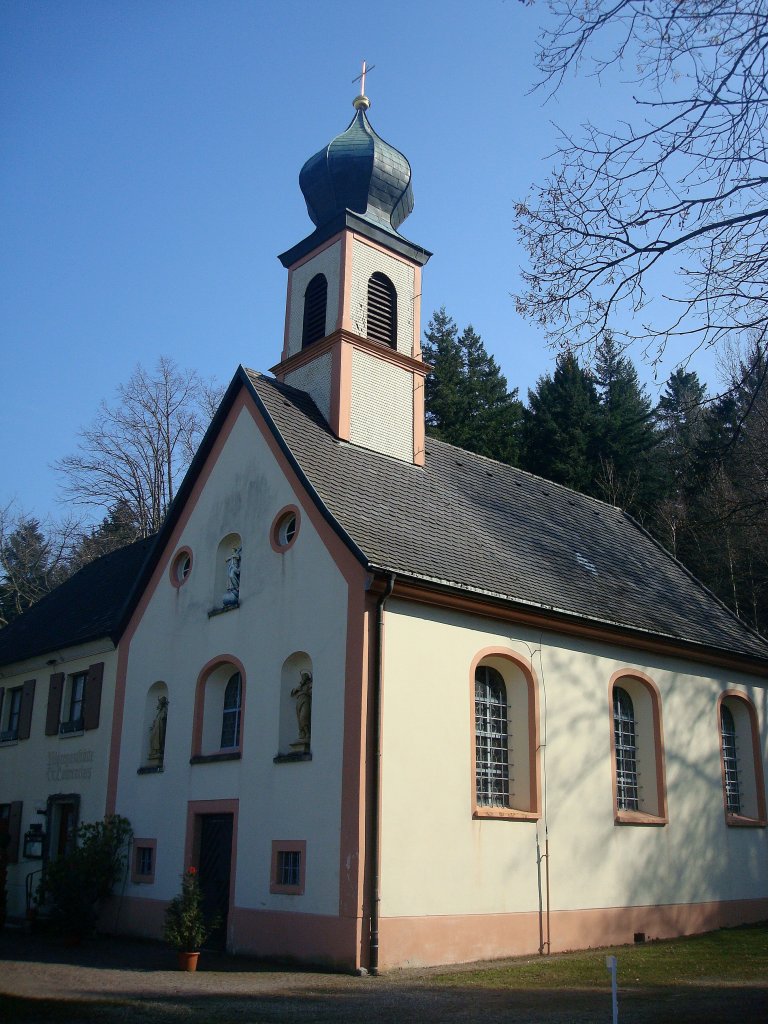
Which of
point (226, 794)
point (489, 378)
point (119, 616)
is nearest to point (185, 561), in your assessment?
point (119, 616)

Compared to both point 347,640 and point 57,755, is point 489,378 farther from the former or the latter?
point 347,640

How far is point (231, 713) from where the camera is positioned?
16812 mm

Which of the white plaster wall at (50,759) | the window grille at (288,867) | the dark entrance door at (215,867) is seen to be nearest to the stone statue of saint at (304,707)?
the window grille at (288,867)

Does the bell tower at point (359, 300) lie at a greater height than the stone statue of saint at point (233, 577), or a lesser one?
greater

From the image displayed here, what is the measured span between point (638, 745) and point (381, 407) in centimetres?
796

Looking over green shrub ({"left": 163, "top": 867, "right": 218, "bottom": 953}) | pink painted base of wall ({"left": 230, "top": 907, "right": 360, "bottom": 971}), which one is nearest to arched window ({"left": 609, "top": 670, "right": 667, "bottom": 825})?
pink painted base of wall ({"left": 230, "top": 907, "right": 360, "bottom": 971})

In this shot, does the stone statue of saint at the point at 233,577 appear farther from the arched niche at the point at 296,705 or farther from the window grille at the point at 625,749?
the window grille at the point at 625,749

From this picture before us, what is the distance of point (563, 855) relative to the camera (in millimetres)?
15242

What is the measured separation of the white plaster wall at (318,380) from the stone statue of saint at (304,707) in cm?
584

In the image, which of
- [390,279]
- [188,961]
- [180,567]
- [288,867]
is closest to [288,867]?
[288,867]

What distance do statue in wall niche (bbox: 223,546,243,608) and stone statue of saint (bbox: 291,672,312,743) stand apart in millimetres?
2452

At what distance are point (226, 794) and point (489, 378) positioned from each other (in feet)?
101

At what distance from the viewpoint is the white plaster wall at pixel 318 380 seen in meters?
18.9

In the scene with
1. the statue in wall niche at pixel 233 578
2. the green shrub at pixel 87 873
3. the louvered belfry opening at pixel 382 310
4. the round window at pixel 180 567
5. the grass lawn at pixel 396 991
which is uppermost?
the louvered belfry opening at pixel 382 310
